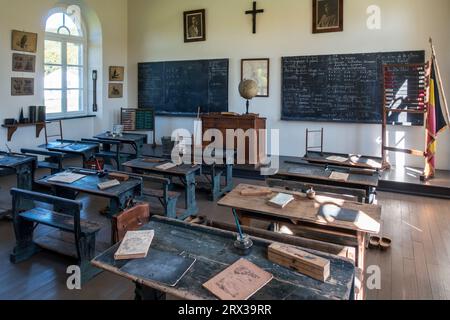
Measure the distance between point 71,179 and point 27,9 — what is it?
4198 millimetres

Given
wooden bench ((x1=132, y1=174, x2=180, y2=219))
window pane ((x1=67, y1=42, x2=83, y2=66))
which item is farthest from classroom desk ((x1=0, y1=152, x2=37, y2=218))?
window pane ((x1=67, y1=42, x2=83, y2=66))

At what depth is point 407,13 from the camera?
5633 millimetres

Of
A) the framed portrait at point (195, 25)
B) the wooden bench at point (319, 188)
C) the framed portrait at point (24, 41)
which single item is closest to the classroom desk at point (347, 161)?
the wooden bench at point (319, 188)

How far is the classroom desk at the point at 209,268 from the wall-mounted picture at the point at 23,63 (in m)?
5.36

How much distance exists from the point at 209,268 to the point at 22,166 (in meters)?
3.49

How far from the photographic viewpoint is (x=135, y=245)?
68.7 inches

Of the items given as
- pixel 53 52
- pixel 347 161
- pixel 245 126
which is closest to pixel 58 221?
pixel 347 161

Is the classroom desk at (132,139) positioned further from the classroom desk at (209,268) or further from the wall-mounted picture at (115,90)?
the classroom desk at (209,268)

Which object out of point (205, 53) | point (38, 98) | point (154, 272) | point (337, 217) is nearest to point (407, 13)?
point (205, 53)

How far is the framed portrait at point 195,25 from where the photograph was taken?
721 cm

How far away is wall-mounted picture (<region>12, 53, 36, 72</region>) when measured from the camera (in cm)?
598

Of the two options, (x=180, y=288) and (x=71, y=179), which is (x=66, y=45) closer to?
(x=71, y=179)

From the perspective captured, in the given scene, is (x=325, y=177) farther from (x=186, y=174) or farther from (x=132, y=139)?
(x=132, y=139)

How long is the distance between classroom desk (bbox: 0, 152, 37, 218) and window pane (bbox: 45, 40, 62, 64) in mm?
3149
